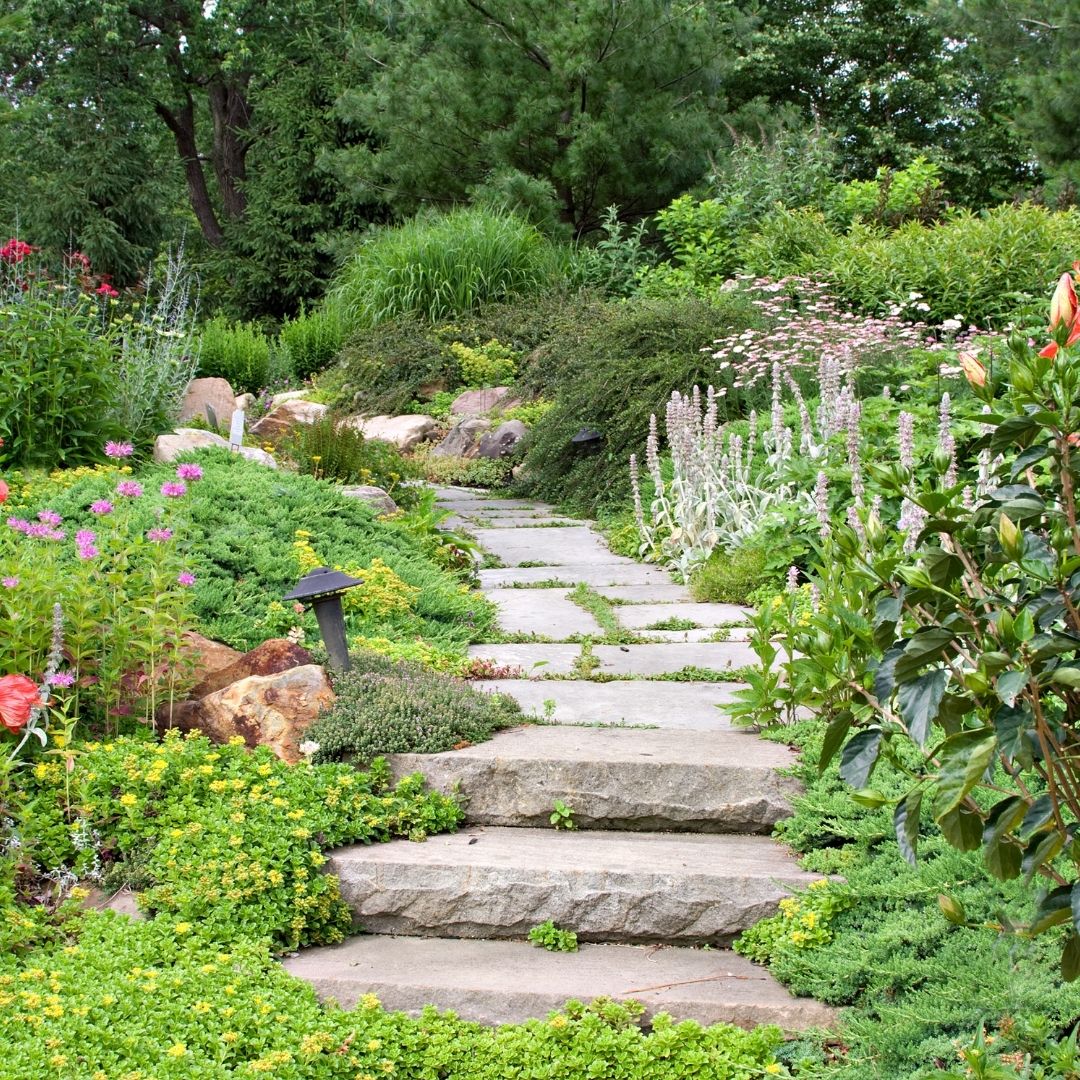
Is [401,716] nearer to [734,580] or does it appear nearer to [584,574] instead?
[734,580]

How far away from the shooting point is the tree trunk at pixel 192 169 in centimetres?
2133

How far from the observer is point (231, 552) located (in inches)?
180

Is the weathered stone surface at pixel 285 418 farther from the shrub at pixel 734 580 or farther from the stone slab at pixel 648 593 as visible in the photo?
the shrub at pixel 734 580

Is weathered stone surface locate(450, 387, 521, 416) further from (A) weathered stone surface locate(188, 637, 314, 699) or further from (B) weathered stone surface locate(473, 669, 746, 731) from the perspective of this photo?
(A) weathered stone surface locate(188, 637, 314, 699)

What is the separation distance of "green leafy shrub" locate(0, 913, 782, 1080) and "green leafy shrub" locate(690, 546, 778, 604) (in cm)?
285

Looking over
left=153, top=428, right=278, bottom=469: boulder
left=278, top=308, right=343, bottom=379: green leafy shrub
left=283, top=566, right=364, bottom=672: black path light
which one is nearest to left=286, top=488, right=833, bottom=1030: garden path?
left=283, top=566, right=364, bottom=672: black path light

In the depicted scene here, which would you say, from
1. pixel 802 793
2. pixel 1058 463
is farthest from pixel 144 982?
pixel 1058 463

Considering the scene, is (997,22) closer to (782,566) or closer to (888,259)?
(888,259)

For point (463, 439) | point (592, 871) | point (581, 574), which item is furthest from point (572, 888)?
point (463, 439)

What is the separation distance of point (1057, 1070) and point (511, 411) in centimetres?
807

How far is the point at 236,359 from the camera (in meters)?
11.5

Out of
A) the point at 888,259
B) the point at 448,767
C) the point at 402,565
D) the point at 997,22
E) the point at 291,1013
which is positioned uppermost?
the point at 997,22

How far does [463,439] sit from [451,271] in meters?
3.02

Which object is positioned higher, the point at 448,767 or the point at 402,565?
the point at 402,565
